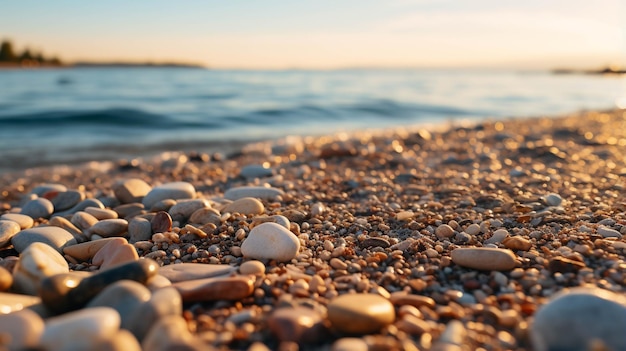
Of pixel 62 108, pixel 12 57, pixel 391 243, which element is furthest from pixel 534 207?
pixel 12 57

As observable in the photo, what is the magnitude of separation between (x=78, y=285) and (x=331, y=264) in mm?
910

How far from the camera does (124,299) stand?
4.49 ft

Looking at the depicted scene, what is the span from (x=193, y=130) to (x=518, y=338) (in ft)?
26.7

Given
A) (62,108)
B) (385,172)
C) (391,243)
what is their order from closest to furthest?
(391,243)
(385,172)
(62,108)

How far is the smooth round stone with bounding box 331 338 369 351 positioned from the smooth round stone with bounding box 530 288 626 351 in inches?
17.2

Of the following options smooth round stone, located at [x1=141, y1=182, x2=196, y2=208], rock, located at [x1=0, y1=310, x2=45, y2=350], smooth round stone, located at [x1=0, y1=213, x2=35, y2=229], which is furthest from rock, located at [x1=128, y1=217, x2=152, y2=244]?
rock, located at [x1=0, y1=310, x2=45, y2=350]

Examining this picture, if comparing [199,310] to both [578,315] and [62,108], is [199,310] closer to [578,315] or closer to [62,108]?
[578,315]

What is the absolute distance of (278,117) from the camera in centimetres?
1062

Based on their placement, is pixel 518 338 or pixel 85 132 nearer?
pixel 518 338

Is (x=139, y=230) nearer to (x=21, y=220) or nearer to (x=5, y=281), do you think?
(x=21, y=220)

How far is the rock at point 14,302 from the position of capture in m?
1.37

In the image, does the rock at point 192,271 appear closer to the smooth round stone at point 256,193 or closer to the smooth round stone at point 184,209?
the smooth round stone at point 184,209

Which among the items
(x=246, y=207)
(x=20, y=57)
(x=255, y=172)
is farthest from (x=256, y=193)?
(x=20, y=57)

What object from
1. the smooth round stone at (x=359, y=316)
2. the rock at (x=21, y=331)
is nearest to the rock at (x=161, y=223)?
the rock at (x=21, y=331)
